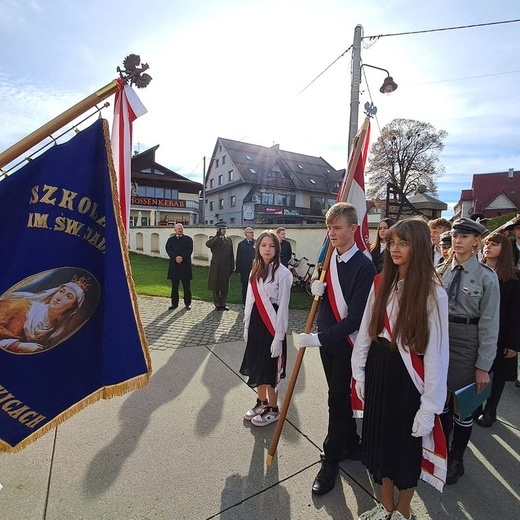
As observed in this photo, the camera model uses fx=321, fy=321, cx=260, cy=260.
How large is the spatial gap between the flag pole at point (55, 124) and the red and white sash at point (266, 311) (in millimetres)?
1860

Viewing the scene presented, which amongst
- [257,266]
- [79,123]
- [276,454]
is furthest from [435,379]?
[79,123]

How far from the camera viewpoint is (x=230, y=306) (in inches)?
304

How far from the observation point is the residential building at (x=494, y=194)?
124 feet

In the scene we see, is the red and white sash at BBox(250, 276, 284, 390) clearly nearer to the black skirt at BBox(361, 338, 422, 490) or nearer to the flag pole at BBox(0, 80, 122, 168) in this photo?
the black skirt at BBox(361, 338, 422, 490)

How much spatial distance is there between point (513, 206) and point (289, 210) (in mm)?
26317

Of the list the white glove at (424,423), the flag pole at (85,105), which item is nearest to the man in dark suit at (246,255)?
the flag pole at (85,105)

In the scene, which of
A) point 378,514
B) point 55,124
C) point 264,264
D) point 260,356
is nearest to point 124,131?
point 55,124

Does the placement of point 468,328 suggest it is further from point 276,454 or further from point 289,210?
point 289,210

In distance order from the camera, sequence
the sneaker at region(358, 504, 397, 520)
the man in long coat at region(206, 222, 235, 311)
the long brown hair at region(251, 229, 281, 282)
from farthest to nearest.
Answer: the man in long coat at region(206, 222, 235, 311)
the long brown hair at region(251, 229, 281, 282)
the sneaker at region(358, 504, 397, 520)

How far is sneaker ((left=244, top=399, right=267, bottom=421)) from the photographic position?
3.01 m

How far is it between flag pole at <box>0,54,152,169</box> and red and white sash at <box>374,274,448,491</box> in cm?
212

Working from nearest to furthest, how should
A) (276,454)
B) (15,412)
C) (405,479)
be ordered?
(15,412) < (405,479) < (276,454)

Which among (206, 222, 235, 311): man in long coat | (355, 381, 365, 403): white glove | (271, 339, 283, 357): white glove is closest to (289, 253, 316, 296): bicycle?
(206, 222, 235, 311): man in long coat

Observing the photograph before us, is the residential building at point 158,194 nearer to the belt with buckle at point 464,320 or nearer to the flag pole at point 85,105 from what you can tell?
the flag pole at point 85,105
